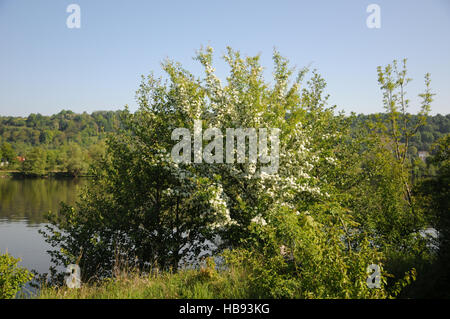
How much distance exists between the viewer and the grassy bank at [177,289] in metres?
5.75

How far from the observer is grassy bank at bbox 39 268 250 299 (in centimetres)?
575

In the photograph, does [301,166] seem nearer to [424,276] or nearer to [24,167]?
[424,276]

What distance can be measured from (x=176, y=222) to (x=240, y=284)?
4.41 m

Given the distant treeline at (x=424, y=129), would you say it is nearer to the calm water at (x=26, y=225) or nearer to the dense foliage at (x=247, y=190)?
the dense foliage at (x=247, y=190)

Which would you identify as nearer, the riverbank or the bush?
the bush

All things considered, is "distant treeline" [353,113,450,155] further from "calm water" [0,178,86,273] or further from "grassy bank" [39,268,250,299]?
"calm water" [0,178,86,273]

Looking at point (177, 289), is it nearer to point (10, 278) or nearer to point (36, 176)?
point (10, 278)

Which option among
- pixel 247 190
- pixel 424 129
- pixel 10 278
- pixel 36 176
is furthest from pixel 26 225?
pixel 36 176

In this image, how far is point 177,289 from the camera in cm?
599

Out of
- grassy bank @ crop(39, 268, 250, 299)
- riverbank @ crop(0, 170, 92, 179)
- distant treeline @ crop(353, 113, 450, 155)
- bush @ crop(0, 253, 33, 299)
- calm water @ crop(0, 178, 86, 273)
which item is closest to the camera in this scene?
grassy bank @ crop(39, 268, 250, 299)

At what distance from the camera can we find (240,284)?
5.93m

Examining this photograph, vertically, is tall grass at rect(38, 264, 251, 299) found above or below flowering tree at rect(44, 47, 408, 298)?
below

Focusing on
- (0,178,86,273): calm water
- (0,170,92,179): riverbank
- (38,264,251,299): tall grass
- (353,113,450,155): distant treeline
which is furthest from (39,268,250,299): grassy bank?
(0,170,92,179): riverbank

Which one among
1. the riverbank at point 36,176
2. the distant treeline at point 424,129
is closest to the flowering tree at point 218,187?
the distant treeline at point 424,129
